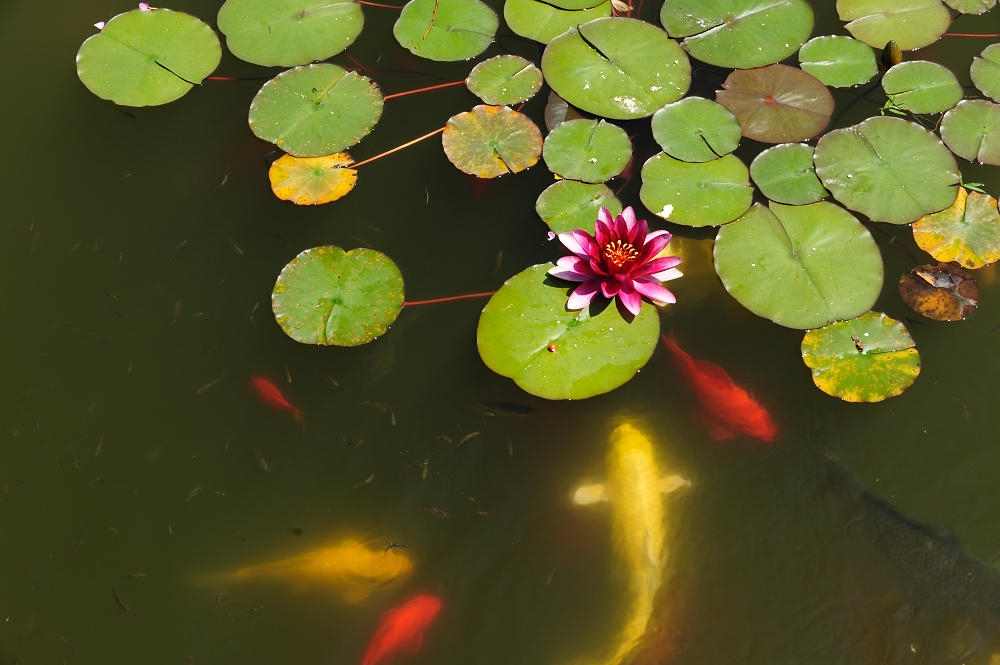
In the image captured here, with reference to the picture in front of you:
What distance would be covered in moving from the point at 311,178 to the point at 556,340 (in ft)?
4.80

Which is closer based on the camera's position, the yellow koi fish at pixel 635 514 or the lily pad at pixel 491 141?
the yellow koi fish at pixel 635 514

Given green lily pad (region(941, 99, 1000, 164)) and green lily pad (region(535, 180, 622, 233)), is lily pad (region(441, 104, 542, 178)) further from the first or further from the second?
green lily pad (region(941, 99, 1000, 164))

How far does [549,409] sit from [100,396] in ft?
6.43

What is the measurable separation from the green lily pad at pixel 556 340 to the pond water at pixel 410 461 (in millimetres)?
149

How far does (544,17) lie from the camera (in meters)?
3.95

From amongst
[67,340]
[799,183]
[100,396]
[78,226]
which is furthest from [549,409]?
[78,226]

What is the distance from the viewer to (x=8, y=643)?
2779mm

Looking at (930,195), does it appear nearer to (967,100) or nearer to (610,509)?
(967,100)

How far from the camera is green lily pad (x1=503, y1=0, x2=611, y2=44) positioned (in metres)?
3.89

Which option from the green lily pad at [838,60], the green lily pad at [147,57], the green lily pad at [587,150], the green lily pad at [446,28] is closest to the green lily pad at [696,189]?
the green lily pad at [587,150]

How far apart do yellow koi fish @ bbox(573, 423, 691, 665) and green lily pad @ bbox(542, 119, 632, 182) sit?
4.00 ft

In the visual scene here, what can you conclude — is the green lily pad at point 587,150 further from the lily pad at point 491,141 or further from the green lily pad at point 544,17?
the green lily pad at point 544,17

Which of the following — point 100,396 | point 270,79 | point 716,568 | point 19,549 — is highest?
point 270,79

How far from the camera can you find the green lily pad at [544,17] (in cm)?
389
